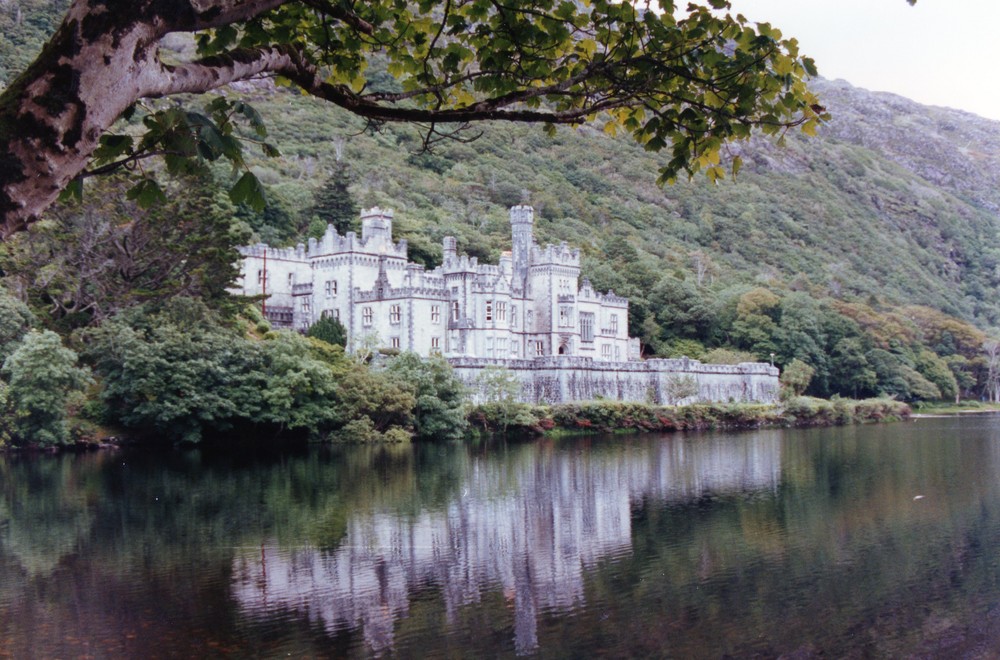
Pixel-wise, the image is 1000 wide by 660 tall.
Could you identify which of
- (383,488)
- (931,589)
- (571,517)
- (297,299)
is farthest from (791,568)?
(297,299)

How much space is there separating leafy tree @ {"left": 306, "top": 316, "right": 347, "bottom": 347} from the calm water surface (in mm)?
24404

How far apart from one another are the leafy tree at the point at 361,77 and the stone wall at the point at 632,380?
47866 millimetres

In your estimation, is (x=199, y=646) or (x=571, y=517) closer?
(x=199, y=646)

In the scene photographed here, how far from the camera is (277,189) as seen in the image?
82.3 metres

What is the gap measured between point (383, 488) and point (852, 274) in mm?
112452

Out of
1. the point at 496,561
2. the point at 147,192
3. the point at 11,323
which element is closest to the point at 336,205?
the point at 11,323

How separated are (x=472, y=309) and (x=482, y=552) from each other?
4396 centimetres

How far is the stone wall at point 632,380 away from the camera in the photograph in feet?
197

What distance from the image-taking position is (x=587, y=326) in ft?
232

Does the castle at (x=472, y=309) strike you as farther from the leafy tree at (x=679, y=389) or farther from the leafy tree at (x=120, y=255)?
the leafy tree at (x=120, y=255)

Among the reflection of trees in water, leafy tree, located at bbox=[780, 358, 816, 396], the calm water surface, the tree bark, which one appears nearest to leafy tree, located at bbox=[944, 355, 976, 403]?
leafy tree, located at bbox=[780, 358, 816, 396]

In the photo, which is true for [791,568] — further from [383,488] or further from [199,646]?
[383,488]

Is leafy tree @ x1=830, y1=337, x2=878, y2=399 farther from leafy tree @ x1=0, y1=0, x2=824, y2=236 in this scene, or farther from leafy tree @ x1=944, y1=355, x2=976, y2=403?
leafy tree @ x1=0, y1=0, x2=824, y2=236

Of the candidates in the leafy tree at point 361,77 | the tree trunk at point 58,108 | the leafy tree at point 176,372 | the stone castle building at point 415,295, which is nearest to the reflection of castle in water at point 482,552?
the leafy tree at point 361,77
